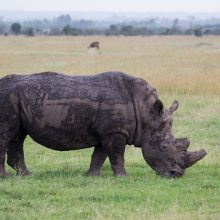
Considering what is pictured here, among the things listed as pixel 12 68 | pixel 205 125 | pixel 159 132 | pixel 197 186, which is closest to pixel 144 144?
pixel 159 132

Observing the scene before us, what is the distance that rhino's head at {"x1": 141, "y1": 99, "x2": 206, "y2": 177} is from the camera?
9570mm

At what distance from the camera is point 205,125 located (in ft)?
49.2

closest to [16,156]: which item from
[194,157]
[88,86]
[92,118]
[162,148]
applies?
[92,118]

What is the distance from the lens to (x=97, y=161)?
387 inches

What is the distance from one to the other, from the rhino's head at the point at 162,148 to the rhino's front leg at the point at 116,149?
323 millimetres

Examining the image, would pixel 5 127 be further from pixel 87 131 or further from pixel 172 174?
pixel 172 174

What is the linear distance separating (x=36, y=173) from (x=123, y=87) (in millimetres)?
1671

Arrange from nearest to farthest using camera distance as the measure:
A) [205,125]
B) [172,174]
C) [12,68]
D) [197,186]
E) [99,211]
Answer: [99,211], [197,186], [172,174], [205,125], [12,68]

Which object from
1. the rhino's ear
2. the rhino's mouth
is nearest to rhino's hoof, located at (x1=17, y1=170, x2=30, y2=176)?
the rhino's mouth

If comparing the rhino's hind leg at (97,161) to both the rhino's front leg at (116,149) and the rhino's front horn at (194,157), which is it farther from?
the rhino's front horn at (194,157)

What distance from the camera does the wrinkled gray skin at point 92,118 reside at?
9.39m

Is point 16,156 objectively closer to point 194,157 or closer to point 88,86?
point 88,86

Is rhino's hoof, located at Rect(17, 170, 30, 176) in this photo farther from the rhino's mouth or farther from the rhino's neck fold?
the rhino's mouth

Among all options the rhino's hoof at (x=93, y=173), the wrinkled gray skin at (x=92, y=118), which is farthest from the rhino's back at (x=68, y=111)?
the rhino's hoof at (x=93, y=173)
